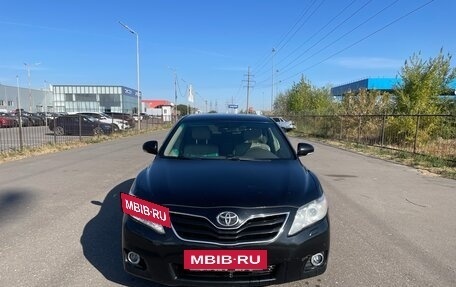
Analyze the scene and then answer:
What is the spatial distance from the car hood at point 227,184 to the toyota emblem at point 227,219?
11 cm

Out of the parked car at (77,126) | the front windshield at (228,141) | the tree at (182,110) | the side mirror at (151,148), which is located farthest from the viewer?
the tree at (182,110)

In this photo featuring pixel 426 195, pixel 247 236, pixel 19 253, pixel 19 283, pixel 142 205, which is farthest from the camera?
pixel 426 195

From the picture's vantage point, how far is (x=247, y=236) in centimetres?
292

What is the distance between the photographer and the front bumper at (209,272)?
2.93 meters

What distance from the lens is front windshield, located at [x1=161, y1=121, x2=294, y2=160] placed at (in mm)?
4578

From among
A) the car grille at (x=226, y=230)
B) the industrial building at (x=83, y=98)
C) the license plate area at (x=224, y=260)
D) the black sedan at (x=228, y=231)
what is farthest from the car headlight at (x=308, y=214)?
the industrial building at (x=83, y=98)

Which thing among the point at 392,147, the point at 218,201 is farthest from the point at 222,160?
the point at 392,147

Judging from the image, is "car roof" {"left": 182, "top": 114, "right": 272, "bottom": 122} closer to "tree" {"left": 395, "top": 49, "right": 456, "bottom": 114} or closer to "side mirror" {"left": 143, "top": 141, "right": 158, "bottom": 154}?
"side mirror" {"left": 143, "top": 141, "right": 158, "bottom": 154}

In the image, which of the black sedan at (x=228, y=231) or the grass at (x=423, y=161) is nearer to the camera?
the black sedan at (x=228, y=231)

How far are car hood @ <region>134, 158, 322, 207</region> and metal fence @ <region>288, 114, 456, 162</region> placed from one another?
10070mm

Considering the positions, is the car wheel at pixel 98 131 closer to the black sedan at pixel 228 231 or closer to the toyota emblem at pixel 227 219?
the black sedan at pixel 228 231

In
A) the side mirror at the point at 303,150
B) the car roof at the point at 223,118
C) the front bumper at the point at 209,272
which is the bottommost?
the front bumper at the point at 209,272

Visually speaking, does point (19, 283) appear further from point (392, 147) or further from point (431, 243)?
point (392, 147)

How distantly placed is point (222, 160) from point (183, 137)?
860 millimetres
